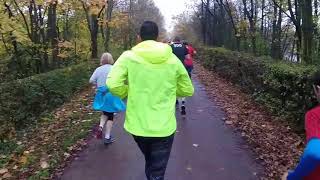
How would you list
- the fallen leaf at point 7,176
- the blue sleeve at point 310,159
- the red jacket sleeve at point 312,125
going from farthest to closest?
the fallen leaf at point 7,176
the red jacket sleeve at point 312,125
the blue sleeve at point 310,159

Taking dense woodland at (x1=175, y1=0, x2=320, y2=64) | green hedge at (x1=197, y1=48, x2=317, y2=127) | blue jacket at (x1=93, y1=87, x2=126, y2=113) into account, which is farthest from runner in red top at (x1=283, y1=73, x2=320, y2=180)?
dense woodland at (x1=175, y1=0, x2=320, y2=64)

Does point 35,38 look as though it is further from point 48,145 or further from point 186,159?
point 186,159

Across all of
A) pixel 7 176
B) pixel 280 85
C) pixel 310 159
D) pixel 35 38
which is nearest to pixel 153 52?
pixel 310 159

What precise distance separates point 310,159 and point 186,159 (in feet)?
18.2

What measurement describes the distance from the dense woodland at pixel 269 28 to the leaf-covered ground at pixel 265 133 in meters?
2.79

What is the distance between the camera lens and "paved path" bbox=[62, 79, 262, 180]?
702 centimetres

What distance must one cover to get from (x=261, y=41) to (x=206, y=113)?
2062 cm

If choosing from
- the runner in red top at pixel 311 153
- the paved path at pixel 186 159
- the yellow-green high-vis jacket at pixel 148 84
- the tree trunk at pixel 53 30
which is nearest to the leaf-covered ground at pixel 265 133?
the paved path at pixel 186 159

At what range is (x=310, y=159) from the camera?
2.33 m

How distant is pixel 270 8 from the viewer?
34000mm

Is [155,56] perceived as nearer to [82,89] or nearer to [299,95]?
[299,95]

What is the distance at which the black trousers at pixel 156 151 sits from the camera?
15.6ft

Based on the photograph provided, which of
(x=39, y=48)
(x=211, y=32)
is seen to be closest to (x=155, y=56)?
(x=39, y=48)

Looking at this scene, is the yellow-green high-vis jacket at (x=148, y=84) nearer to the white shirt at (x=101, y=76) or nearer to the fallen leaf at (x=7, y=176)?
the fallen leaf at (x=7, y=176)
